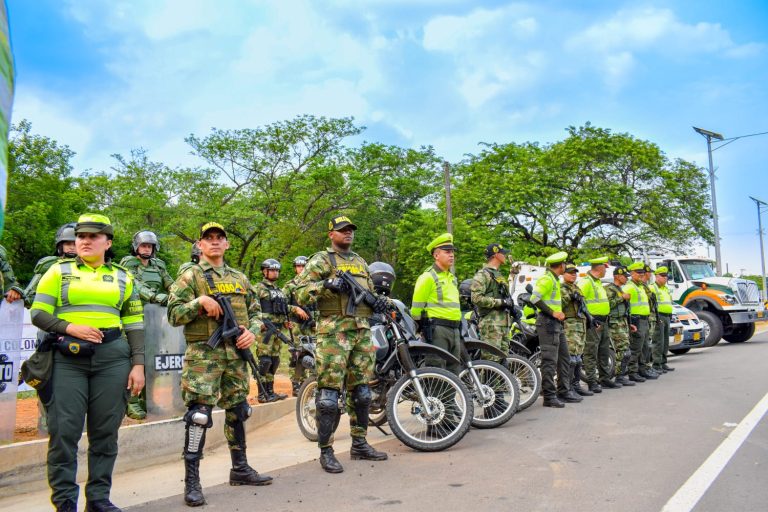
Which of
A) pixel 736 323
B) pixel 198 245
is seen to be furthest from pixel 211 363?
pixel 736 323

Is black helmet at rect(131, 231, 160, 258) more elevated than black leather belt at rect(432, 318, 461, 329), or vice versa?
black helmet at rect(131, 231, 160, 258)

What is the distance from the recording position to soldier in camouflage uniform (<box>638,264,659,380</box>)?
11.3 metres

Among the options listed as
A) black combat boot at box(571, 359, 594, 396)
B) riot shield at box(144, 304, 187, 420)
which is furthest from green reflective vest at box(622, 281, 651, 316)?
riot shield at box(144, 304, 187, 420)

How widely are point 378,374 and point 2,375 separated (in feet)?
11.3

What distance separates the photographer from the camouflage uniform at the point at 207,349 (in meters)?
4.82

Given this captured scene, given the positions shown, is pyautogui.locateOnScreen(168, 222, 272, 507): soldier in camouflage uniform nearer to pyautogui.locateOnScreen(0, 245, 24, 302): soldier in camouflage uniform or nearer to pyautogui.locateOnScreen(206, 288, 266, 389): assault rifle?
pyautogui.locateOnScreen(206, 288, 266, 389): assault rifle

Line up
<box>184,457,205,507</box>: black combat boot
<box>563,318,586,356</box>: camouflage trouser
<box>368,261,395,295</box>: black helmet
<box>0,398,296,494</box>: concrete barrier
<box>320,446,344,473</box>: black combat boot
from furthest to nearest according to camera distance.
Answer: <box>563,318,586,356</box>: camouflage trouser
<box>368,261,395,295</box>: black helmet
<box>320,446,344,473</box>: black combat boot
<box>0,398,296,494</box>: concrete barrier
<box>184,457,205,507</box>: black combat boot

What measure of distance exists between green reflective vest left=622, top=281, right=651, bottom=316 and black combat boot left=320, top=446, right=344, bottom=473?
7139 mm

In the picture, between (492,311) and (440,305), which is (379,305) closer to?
(440,305)

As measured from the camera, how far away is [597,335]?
9.97 metres

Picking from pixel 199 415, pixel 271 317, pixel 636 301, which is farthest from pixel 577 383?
pixel 199 415

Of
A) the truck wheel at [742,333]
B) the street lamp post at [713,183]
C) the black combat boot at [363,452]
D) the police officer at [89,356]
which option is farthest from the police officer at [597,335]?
the street lamp post at [713,183]

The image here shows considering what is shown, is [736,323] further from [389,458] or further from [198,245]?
[198,245]

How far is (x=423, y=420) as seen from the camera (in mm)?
6090
